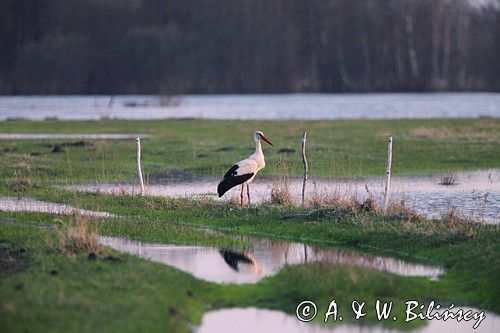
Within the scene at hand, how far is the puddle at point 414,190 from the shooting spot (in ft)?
60.2

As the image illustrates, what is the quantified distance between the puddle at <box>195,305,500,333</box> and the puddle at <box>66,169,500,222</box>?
6333 millimetres

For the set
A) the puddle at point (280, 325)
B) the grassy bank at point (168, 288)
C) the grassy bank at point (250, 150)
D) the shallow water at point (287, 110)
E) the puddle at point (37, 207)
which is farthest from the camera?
the shallow water at point (287, 110)

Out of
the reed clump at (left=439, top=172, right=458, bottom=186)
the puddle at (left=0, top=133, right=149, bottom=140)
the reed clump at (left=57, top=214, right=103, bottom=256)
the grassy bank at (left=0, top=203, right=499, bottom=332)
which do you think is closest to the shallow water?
the puddle at (left=0, top=133, right=149, bottom=140)

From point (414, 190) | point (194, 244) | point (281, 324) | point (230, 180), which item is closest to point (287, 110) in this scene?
point (414, 190)

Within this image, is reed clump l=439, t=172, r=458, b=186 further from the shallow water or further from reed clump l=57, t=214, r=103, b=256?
the shallow water

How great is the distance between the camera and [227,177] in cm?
1783

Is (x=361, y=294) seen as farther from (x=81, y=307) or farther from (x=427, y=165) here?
(x=427, y=165)

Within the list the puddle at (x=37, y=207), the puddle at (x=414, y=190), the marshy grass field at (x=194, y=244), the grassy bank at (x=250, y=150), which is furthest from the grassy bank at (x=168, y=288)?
the grassy bank at (x=250, y=150)

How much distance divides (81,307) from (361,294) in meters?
3.75

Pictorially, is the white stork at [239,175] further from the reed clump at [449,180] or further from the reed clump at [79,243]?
the reed clump at [449,180]

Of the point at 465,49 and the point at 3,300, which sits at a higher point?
the point at 465,49

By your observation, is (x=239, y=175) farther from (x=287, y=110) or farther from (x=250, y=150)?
(x=287, y=110)

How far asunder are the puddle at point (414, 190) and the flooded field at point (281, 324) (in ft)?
20.8

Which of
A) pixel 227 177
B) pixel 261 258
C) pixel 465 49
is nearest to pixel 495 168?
pixel 227 177
